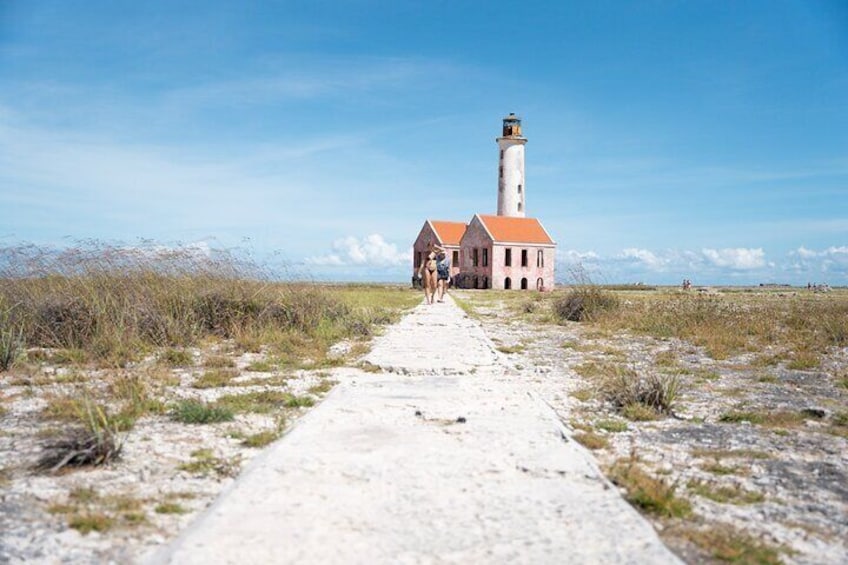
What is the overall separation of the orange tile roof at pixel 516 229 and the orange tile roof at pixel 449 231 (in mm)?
5026

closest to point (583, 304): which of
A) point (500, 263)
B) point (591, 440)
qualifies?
point (591, 440)

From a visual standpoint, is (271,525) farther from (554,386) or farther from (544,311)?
(544,311)

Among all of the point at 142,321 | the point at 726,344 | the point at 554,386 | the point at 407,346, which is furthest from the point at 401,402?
the point at 726,344

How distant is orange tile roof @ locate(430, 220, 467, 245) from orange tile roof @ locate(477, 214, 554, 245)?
503cm

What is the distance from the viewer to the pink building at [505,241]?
4731 cm

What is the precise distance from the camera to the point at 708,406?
7.78 meters

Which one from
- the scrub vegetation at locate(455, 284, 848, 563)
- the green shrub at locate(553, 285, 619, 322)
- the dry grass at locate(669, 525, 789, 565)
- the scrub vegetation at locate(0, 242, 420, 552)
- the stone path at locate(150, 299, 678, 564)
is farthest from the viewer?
the green shrub at locate(553, 285, 619, 322)

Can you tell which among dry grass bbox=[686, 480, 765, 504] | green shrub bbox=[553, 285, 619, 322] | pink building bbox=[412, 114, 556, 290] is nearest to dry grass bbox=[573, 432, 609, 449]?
dry grass bbox=[686, 480, 765, 504]

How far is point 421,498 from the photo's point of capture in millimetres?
4051

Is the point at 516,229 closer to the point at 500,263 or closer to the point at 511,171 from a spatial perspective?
the point at 500,263

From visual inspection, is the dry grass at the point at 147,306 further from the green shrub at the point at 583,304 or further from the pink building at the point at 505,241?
the pink building at the point at 505,241

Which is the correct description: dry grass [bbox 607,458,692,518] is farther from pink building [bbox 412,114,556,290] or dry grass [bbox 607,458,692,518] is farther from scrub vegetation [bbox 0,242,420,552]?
pink building [bbox 412,114,556,290]

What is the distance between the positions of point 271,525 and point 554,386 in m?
5.54

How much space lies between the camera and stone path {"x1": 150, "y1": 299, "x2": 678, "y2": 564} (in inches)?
132
